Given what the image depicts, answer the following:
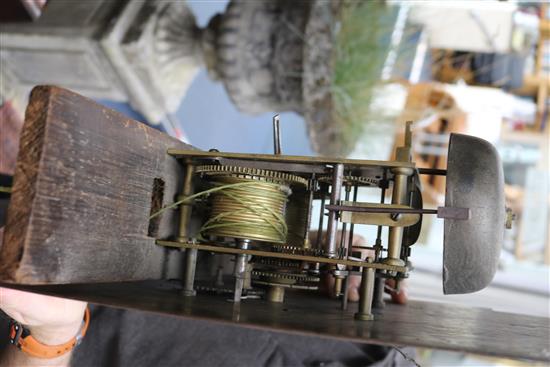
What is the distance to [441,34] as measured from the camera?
155 inches

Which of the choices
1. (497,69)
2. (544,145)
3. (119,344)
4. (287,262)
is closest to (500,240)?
(287,262)

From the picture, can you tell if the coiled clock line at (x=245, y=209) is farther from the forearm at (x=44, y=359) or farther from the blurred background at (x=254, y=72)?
the blurred background at (x=254, y=72)

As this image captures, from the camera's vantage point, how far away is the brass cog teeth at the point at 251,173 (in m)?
0.99

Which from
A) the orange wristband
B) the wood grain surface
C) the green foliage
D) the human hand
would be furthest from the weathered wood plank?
the green foliage

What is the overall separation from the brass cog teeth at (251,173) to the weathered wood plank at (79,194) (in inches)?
4.1

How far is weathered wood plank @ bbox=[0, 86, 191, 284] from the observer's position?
0.79 metres

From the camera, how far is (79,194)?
86 cm

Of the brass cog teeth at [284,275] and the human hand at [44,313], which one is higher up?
the brass cog teeth at [284,275]

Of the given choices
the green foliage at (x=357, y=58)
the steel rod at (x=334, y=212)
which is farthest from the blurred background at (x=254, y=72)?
the steel rod at (x=334, y=212)

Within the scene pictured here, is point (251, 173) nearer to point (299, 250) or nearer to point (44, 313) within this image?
point (299, 250)

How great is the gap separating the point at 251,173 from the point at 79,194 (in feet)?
0.99

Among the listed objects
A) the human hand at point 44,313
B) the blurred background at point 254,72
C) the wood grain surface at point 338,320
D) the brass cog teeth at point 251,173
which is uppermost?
the blurred background at point 254,72

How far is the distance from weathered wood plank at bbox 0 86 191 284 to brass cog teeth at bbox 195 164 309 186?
105mm

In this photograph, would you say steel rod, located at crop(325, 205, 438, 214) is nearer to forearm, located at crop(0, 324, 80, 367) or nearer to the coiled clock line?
the coiled clock line
